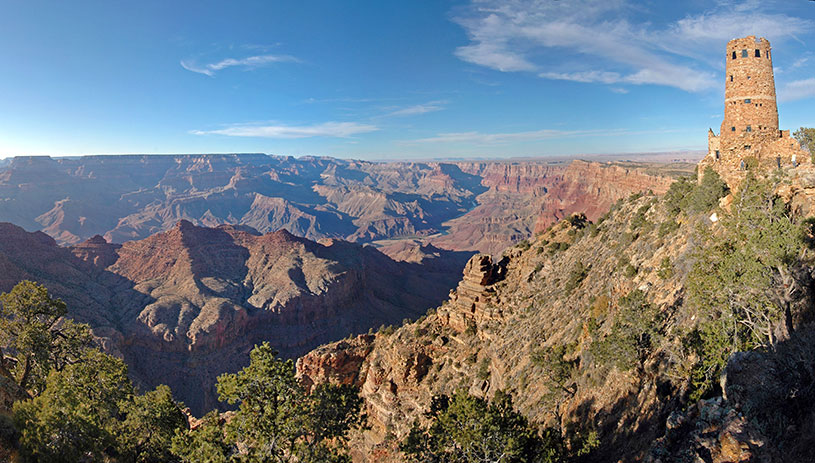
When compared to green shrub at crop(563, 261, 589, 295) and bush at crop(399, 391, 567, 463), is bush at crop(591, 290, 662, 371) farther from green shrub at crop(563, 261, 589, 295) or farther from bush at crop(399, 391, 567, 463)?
green shrub at crop(563, 261, 589, 295)

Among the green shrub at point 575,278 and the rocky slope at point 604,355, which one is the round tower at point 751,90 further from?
the green shrub at point 575,278

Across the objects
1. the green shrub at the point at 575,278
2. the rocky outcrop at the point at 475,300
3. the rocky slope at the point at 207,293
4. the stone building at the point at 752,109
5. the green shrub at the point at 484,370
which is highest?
the stone building at the point at 752,109

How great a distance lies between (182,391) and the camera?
241ft

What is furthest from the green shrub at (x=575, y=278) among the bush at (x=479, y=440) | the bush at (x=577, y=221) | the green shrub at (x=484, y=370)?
the bush at (x=479, y=440)

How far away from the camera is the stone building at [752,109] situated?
19.1 meters

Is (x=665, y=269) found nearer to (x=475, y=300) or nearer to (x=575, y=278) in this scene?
(x=575, y=278)

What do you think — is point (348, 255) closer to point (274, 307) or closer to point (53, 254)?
point (274, 307)

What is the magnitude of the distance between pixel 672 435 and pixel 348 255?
120m

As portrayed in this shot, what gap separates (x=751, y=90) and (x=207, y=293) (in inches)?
4196

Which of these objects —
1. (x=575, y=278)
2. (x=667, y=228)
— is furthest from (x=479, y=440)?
(x=575, y=278)

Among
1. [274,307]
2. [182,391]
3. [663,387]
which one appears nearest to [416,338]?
[663,387]

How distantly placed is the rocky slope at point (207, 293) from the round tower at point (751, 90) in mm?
84833

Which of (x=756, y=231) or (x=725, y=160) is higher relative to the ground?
(x=725, y=160)

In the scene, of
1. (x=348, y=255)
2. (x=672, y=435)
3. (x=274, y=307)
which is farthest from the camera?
(x=348, y=255)
